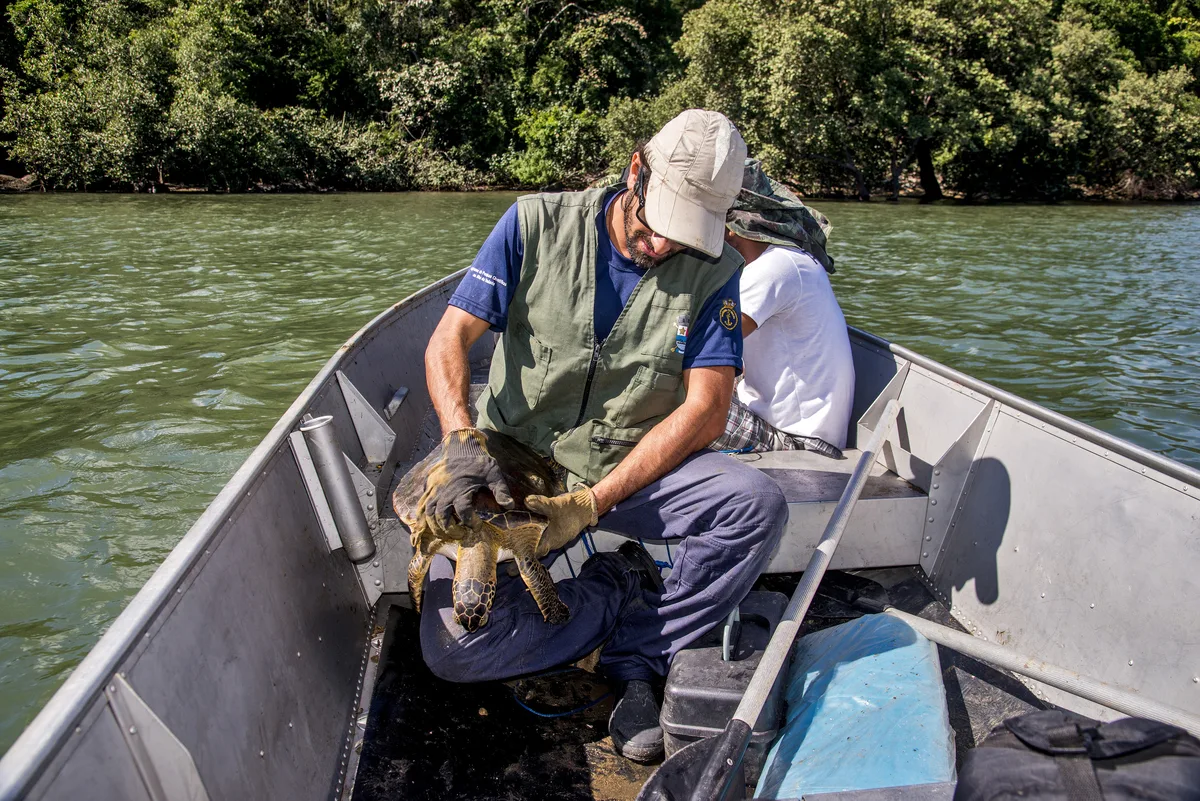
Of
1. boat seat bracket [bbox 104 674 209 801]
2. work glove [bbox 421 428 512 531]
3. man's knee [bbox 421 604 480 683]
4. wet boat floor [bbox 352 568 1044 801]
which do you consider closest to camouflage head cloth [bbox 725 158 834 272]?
work glove [bbox 421 428 512 531]

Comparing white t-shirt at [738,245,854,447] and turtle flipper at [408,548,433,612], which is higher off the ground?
white t-shirt at [738,245,854,447]

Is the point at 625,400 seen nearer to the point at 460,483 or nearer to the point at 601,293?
the point at 601,293

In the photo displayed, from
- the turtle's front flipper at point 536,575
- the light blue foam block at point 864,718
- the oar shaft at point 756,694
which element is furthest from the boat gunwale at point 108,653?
the light blue foam block at point 864,718

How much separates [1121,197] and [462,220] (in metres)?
22.4

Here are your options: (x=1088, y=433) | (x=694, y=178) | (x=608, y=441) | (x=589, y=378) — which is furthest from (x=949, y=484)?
(x=694, y=178)

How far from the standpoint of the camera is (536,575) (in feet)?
8.01

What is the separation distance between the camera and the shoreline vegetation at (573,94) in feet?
78.5

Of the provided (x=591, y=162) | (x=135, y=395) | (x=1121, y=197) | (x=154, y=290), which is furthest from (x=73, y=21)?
(x=1121, y=197)

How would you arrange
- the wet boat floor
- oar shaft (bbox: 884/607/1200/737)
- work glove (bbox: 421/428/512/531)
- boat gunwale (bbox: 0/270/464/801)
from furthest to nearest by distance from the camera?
the wet boat floor → work glove (bbox: 421/428/512/531) → oar shaft (bbox: 884/607/1200/737) → boat gunwale (bbox: 0/270/464/801)

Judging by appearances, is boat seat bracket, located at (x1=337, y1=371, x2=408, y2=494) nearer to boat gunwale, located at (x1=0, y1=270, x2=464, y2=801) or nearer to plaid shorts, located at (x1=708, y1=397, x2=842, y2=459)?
boat gunwale, located at (x1=0, y1=270, x2=464, y2=801)

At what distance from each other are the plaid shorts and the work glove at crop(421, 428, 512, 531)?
1.51m

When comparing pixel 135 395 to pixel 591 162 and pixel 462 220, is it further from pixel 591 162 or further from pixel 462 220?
pixel 591 162

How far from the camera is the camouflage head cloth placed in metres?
3.44

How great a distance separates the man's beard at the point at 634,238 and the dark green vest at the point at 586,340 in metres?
0.05
